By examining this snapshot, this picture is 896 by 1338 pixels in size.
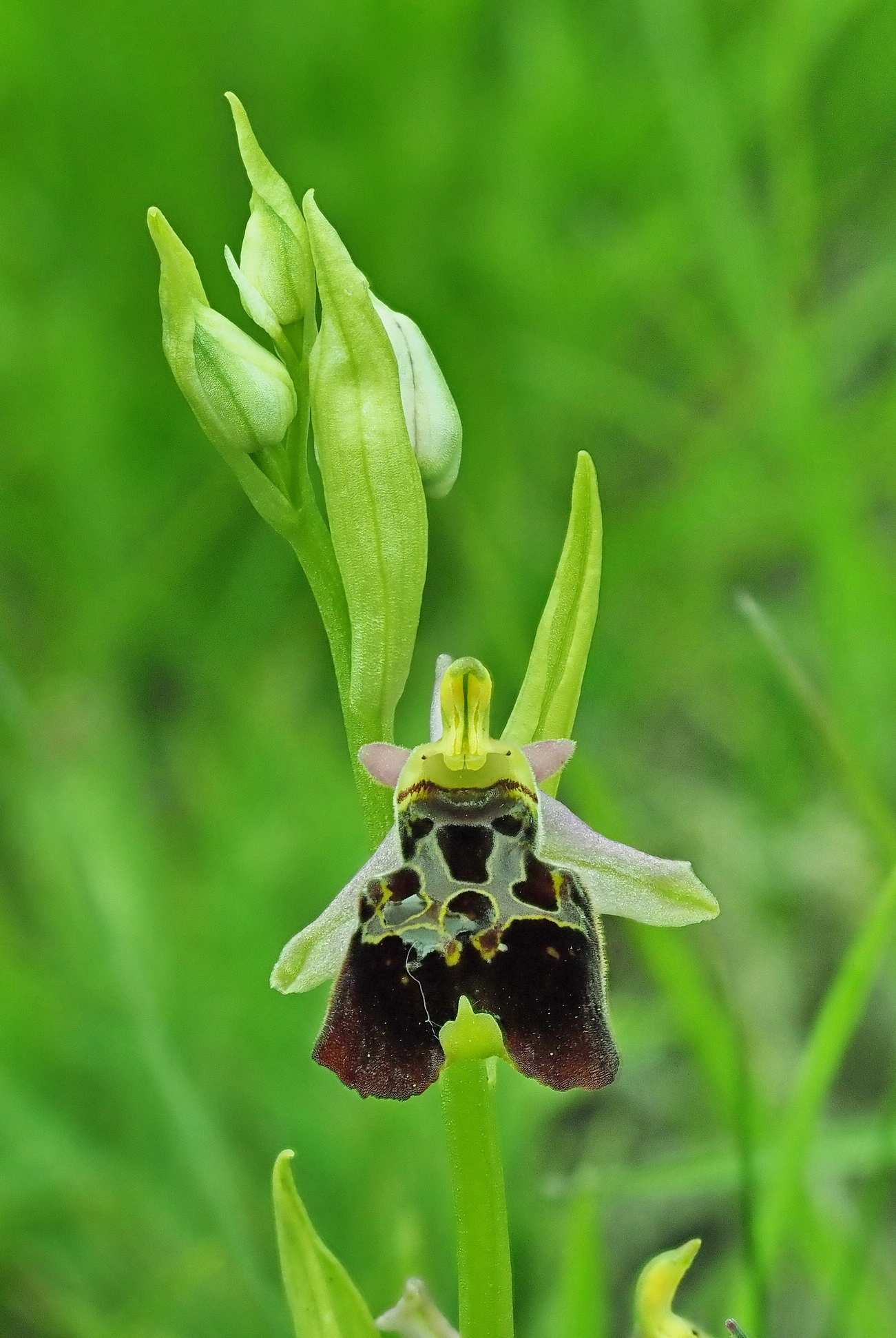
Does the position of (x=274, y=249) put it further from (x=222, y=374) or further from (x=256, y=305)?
(x=222, y=374)

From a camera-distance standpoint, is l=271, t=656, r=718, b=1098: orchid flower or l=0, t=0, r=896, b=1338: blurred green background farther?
l=0, t=0, r=896, b=1338: blurred green background

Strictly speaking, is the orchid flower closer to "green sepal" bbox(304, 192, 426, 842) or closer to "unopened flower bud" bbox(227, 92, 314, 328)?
"green sepal" bbox(304, 192, 426, 842)

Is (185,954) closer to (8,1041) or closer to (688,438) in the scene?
(8,1041)

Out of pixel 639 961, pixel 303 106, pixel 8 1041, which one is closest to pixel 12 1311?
pixel 8 1041

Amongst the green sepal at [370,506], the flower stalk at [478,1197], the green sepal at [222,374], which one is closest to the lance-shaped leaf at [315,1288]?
the flower stalk at [478,1197]

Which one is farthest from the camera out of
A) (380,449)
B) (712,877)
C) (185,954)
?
(712,877)

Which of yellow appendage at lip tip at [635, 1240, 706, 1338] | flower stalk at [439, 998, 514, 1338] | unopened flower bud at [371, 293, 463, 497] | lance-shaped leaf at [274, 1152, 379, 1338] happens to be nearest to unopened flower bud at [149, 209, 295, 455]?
unopened flower bud at [371, 293, 463, 497]

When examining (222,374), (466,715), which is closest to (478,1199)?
(466,715)
